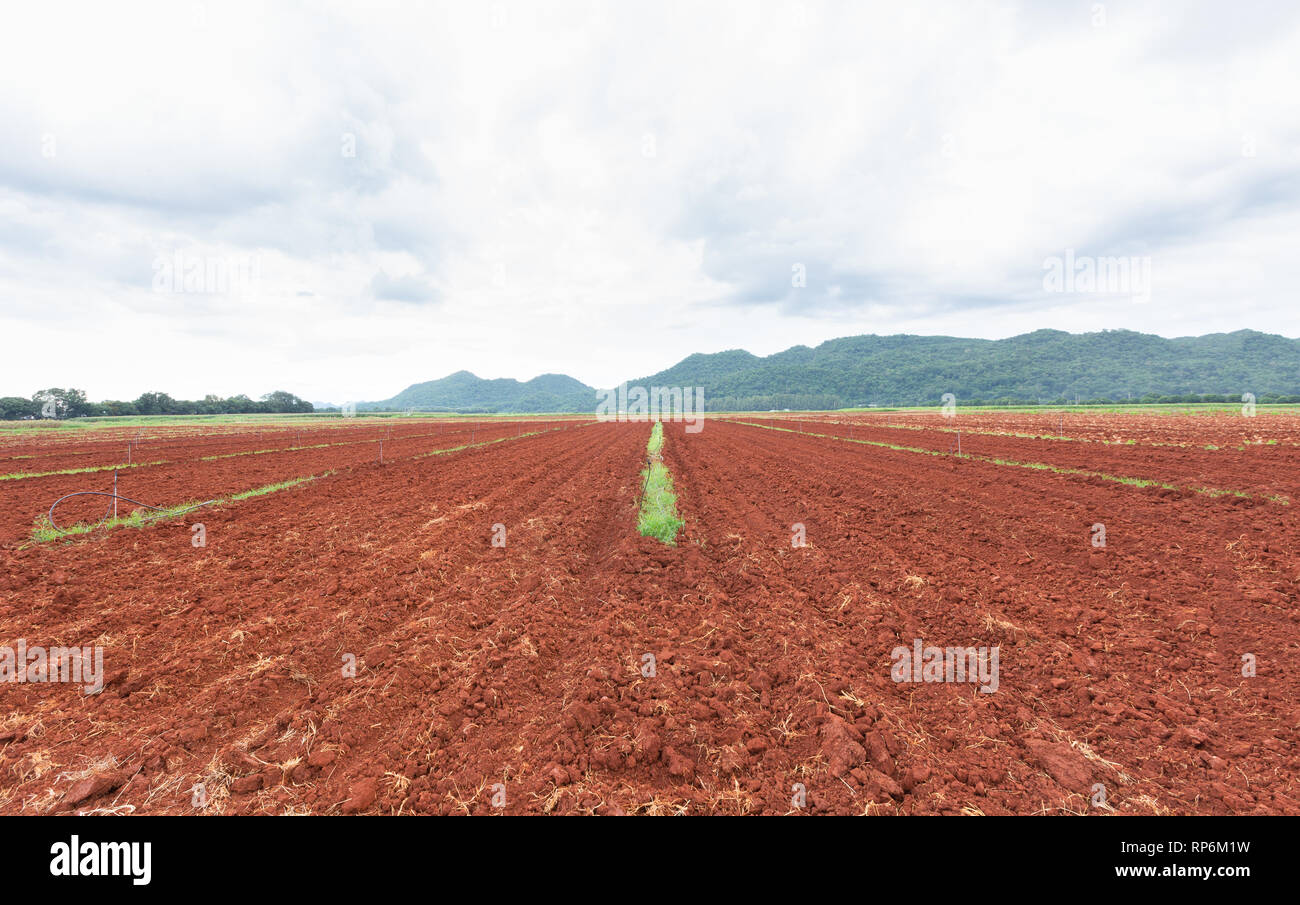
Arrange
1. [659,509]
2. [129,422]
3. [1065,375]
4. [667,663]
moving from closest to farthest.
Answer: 1. [667,663]
2. [659,509]
3. [129,422]
4. [1065,375]

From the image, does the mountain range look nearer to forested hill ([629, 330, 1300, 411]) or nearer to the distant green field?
forested hill ([629, 330, 1300, 411])

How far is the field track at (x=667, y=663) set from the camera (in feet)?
9.89

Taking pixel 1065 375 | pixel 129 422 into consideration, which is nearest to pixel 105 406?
pixel 129 422

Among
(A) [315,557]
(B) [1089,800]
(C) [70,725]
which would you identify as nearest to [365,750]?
(C) [70,725]

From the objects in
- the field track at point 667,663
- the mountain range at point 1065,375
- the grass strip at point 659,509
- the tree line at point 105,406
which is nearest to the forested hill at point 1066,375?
the mountain range at point 1065,375

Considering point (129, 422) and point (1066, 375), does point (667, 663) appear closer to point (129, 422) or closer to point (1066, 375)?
point (129, 422)

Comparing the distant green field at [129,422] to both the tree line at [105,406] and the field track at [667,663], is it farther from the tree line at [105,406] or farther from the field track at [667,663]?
the field track at [667,663]

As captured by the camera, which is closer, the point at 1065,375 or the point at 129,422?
the point at 129,422

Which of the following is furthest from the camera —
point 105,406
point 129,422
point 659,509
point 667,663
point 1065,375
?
point 1065,375

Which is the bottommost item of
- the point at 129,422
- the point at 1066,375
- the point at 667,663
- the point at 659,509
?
the point at 667,663

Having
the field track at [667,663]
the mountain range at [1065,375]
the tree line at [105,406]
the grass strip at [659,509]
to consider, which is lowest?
the field track at [667,663]

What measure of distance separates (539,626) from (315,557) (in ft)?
15.0

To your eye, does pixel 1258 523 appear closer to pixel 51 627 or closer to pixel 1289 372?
pixel 51 627

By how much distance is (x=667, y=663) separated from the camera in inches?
177
